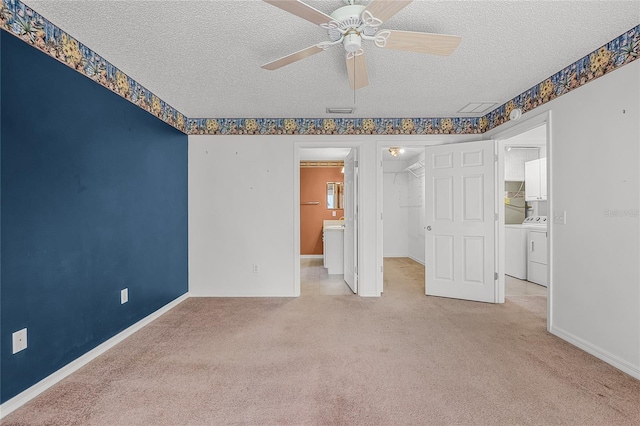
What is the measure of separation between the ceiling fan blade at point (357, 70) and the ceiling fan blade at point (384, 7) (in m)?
0.40

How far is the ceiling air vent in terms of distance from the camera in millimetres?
3418

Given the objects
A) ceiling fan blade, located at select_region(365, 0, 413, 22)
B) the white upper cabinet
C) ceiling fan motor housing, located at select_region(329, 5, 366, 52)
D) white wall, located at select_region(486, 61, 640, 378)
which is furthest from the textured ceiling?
the white upper cabinet

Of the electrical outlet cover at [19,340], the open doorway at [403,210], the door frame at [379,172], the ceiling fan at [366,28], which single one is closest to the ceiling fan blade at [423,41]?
the ceiling fan at [366,28]

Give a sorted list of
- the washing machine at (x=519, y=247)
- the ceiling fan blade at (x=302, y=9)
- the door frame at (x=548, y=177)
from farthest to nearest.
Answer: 1. the washing machine at (x=519, y=247)
2. the door frame at (x=548, y=177)
3. the ceiling fan blade at (x=302, y=9)

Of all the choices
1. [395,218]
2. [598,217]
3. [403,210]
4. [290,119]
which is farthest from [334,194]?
[598,217]

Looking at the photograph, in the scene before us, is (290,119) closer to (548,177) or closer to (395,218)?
(548,177)

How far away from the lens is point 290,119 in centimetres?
391

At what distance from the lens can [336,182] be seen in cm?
715

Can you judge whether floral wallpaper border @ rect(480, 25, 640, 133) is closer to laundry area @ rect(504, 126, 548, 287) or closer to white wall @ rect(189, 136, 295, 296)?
laundry area @ rect(504, 126, 548, 287)

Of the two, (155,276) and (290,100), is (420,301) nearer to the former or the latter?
(290,100)

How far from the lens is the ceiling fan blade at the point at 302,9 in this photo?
54.8 inches

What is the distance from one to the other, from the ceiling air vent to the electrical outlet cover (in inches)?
174

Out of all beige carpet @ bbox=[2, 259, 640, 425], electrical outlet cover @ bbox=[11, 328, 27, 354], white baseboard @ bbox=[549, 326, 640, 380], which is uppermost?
electrical outlet cover @ bbox=[11, 328, 27, 354]

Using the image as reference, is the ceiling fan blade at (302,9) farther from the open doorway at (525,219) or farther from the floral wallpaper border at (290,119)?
the open doorway at (525,219)
